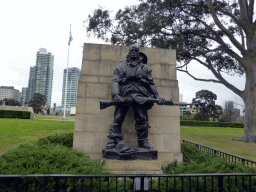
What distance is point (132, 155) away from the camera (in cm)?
533

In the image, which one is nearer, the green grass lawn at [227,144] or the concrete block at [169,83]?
the concrete block at [169,83]

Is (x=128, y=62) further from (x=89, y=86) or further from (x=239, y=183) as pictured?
(x=239, y=183)

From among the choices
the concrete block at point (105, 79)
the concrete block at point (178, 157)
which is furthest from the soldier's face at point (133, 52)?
the concrete block at point (178, 157)

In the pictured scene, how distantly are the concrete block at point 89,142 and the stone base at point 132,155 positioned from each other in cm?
110

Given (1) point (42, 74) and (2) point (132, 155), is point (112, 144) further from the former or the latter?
(1) point (42, 74)

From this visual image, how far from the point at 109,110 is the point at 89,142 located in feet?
4.09

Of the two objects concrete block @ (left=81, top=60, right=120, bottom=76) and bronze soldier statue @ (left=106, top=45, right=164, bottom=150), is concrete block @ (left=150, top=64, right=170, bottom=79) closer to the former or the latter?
bronze soldier statue @ (left=106, top=45, right=164, bottom=150)

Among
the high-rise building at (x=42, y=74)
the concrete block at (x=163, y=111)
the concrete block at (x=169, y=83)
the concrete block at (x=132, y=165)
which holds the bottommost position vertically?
the concrete block at (x=132, y=165)

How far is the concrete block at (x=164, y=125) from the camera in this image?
6730mm

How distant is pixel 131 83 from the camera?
18.7 ft

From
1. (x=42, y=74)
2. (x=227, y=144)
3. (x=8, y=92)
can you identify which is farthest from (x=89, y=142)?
(x=8, y=92)

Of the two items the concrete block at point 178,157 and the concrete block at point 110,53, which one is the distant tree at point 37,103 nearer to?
the concrete block at point 110,53

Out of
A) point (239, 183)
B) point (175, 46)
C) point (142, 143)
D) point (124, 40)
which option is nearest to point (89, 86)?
point (142, 143)

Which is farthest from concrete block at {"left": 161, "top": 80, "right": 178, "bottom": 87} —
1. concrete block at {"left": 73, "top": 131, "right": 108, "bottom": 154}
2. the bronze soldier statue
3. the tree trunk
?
the tree trunk
